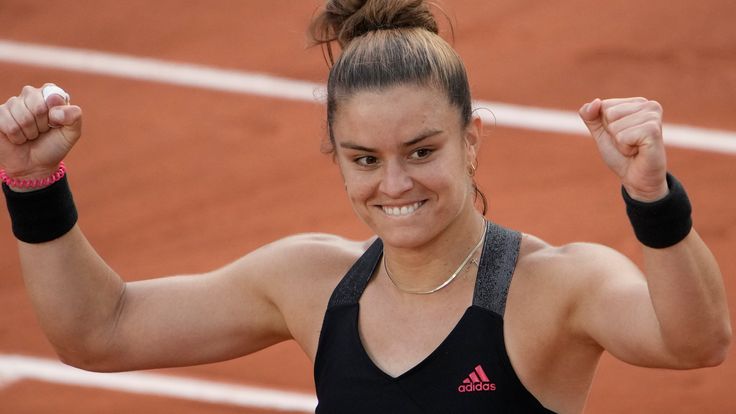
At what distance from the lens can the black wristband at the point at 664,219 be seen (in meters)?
3.15

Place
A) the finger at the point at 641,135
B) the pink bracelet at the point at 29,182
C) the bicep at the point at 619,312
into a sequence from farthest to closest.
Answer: the pink bracelet at the point at 29,182 → the bicep at the point at 619,312 → the finger at the point at 641,135

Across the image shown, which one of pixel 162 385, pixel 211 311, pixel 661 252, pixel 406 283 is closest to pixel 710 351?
pixel 661 252

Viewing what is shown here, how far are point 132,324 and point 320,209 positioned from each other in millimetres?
3481

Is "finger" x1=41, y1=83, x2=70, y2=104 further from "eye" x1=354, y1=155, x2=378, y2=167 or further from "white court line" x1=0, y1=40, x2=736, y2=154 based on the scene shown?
"white court line" x1=0, y1=40, x2=736, y2=154

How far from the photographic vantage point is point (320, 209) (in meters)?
7.50

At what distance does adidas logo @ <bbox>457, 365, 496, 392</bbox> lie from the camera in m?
3.63

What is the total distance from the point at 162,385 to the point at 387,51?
3386 mm

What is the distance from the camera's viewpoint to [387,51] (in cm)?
380

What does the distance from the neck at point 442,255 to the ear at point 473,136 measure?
0.57 feet

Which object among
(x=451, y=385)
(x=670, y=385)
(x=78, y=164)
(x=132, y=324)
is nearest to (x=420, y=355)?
(x=451, y=385)

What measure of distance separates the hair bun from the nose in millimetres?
506

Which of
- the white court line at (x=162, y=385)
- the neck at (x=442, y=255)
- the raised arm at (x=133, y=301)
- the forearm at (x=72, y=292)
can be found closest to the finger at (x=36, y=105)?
the raised arm at (x=133, y=301)

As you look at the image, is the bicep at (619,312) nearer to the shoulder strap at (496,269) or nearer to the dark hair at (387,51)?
the shoulder strap at (496,269)

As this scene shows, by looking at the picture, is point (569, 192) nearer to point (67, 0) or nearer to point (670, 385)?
point (670, 385)
